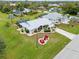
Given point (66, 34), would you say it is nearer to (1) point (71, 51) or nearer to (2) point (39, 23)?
(2) point (39, 23)

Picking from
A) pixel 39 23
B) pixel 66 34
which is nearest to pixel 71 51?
pixel 66 34

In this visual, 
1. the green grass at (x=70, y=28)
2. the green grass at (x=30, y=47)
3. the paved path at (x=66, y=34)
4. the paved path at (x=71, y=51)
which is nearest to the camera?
the paved path at (x=71, y=51)

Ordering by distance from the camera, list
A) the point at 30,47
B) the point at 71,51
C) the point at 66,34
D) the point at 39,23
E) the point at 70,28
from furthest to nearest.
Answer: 1. the point at 39,23
2. the point at 70,28
3. the point at 66,34
4. the point at 30,47
5. the point at 71,51

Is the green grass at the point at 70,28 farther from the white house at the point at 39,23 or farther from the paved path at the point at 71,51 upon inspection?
the paved path at the point at 71,51

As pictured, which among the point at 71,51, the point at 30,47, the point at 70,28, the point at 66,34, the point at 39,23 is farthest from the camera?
the point at 39,23

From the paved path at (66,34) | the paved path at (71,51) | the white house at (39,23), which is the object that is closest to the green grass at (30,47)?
the paved path at (71,51)

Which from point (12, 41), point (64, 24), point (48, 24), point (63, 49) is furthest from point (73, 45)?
point (64, 24)

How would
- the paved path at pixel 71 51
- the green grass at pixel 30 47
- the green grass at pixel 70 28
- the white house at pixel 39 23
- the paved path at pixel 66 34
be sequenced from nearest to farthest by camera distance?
the paved path at pixel 71 51
the green grass at pixel 30 47
the paved path at pixel 66 34
the green grass at pixel 70 28
the white house at pixel 39 23

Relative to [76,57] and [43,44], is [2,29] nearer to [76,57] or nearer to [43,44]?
[43,44]
